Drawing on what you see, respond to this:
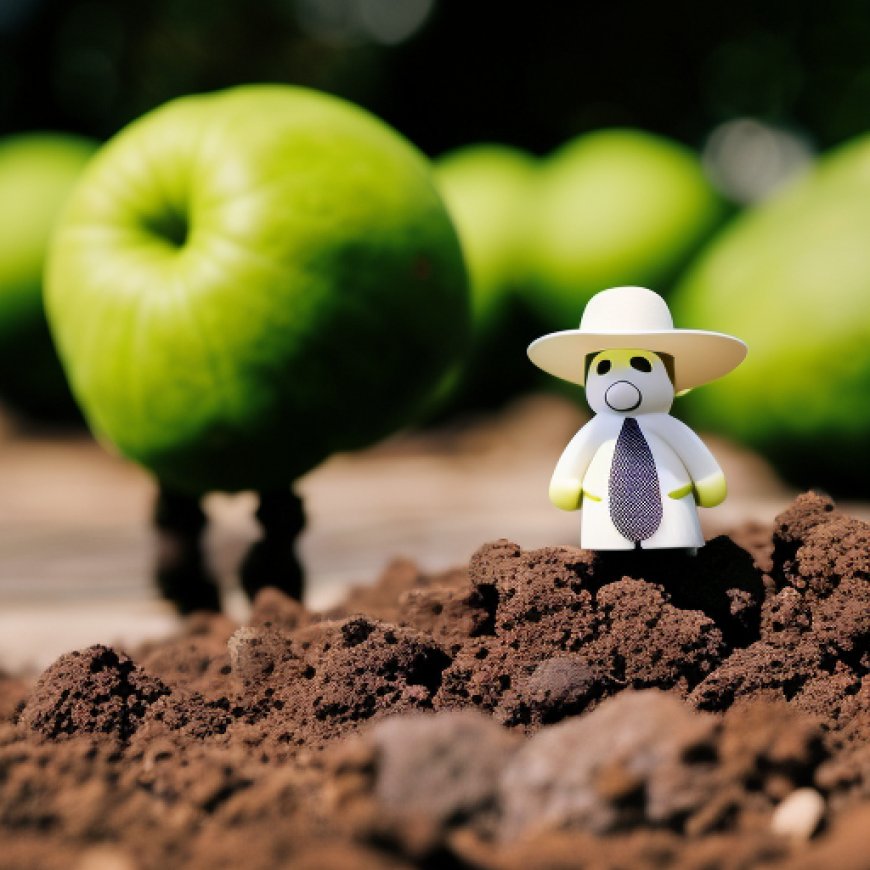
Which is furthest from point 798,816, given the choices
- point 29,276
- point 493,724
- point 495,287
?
point 495,287

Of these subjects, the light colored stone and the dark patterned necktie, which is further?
the dark patterned necktie

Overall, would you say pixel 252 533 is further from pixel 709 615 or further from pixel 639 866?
pixel 639 866

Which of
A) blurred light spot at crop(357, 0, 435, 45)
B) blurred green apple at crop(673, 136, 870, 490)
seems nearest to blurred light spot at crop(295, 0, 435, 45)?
blurred light spot at crop(357, 0, 435, 45)

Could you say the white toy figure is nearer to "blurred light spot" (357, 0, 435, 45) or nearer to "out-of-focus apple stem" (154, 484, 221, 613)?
"out-of-focus apple stem" (154, 484, 221, 613)

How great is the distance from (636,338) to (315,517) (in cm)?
141

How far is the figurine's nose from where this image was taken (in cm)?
117

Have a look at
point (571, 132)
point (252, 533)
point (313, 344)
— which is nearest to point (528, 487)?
point (252, 533)

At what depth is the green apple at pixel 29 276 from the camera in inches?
112

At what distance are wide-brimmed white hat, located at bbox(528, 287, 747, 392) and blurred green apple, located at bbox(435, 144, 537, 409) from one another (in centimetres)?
205

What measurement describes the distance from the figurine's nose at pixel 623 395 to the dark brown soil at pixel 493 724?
0.15 metres

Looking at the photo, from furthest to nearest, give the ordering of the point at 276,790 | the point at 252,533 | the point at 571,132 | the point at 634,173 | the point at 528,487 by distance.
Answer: the point at 571,132
the point at 634,173
the point at 528,487
the point at 252,533
the point at 276,790

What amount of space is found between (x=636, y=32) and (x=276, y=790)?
216 inches

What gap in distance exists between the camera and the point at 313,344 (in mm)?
1480

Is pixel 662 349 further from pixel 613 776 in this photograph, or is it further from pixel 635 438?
pixel 613 776
